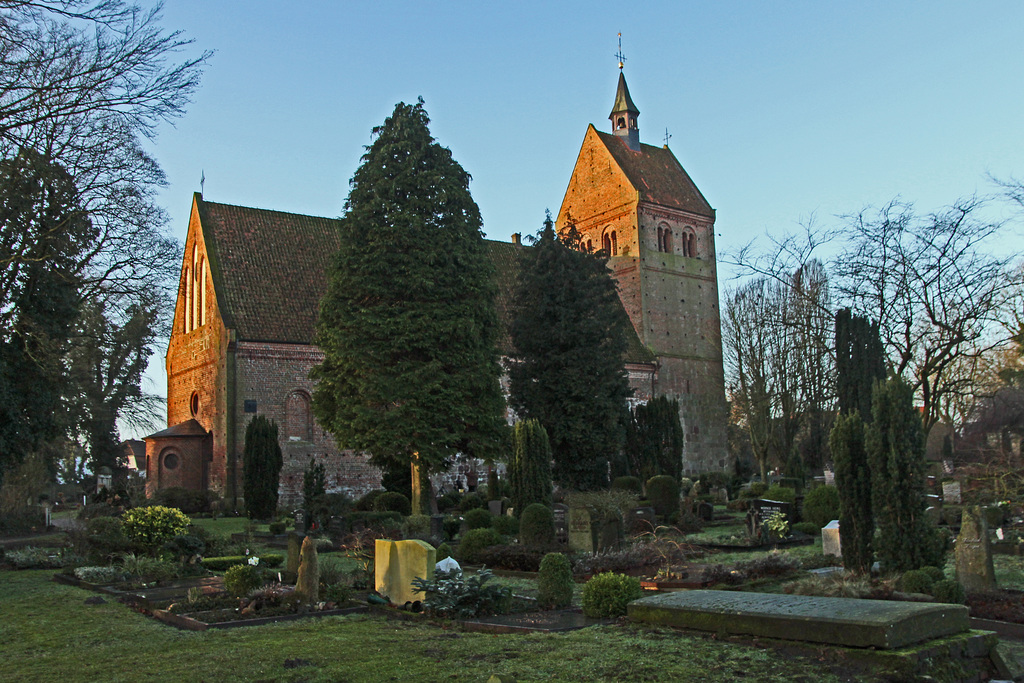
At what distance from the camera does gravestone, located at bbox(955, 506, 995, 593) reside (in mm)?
10164

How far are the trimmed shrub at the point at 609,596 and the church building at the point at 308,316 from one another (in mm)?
21258

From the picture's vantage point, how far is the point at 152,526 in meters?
15.2

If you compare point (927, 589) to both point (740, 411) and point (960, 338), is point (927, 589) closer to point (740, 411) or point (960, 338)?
point (960, 338)

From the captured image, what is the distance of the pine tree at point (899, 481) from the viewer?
1112cm

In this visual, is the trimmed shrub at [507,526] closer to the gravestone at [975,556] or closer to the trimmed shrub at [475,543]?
the trimmed shrub at [475,543]

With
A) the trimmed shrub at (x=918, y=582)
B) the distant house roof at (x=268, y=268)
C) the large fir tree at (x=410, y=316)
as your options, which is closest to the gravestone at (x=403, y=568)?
the trimmed shrub at (x=918, y=582)

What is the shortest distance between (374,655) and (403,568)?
3.12 metres

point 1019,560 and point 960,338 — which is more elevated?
point 960,338

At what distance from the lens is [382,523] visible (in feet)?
64.8

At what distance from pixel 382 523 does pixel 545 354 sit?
34.5 ft

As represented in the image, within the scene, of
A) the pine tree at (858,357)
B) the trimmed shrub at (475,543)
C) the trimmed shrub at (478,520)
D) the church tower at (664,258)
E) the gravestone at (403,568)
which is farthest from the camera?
the church tower at (664,258)

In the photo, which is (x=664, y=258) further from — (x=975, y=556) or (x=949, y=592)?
(x=949, y=592)

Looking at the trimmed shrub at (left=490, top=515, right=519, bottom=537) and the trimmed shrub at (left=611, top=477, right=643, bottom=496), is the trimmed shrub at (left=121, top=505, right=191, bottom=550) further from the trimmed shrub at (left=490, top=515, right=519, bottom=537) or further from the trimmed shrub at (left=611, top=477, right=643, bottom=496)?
the trimmed shrub at (left=611, top=477, right=643, bottom=496)

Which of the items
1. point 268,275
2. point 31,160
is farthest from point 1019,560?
point 268,275
